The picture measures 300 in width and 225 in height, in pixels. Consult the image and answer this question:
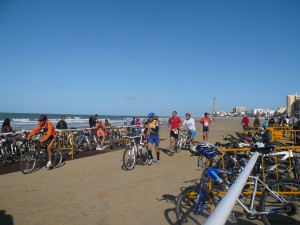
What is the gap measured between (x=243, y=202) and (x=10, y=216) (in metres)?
4.12

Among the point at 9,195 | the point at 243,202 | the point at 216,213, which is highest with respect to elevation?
the point at 216,213

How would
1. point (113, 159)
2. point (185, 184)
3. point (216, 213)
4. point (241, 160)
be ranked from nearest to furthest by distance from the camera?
point (216, 213)
point (241, 160)
point (185, 184)
point (113, 159)

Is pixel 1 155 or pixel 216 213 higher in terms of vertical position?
pixel 216 213

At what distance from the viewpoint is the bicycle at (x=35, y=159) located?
28.1 ft

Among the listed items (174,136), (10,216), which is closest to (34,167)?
(10,216)

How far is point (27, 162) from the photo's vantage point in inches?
340

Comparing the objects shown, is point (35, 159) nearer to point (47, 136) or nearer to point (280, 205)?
point (47, 136)

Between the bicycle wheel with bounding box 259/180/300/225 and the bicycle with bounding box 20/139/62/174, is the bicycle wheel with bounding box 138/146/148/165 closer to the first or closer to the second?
the bicycle with bounding box 20/139/62/174

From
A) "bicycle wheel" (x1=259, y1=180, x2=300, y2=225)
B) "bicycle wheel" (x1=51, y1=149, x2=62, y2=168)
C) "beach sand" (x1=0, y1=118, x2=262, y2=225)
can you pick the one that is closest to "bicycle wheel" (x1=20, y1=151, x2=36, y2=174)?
"beach sand" (x1=0, y1=118, x2=262, y2=225)

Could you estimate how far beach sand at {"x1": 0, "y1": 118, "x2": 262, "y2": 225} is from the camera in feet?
15.9

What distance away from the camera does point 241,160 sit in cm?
614

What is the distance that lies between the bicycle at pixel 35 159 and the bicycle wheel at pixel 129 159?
8.41 feet

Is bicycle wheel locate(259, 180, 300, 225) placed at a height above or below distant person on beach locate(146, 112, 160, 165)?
below

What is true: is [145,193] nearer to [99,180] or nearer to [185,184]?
[185,184]
